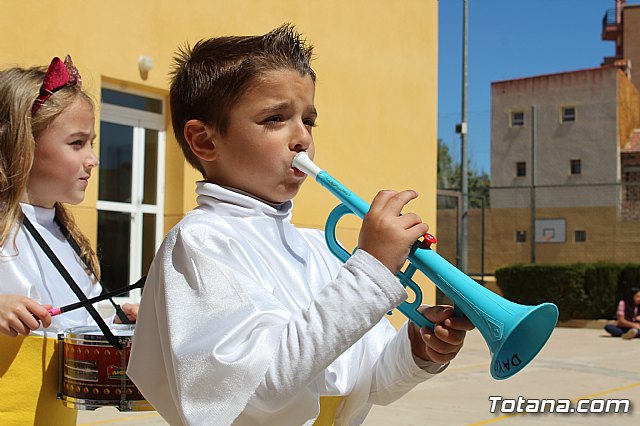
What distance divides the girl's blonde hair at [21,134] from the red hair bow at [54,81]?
0.04 ft

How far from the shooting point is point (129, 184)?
311 inches

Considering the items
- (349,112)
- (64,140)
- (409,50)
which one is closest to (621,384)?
(349,112)

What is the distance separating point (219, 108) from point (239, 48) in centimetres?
15

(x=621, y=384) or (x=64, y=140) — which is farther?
(x=621, y=384)

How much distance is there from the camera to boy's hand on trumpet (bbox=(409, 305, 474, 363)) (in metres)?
1.78

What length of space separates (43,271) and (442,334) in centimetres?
129

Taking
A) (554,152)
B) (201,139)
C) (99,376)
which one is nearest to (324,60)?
(99,376)

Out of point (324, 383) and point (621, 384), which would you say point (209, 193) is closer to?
point (324, 383)

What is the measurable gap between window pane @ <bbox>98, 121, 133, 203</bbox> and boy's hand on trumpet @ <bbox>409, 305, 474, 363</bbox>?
6179mm

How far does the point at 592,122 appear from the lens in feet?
122

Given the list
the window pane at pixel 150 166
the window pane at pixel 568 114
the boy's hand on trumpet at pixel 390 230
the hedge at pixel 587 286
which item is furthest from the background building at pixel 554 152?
the boy's hand on trumpet at pixel 390 230

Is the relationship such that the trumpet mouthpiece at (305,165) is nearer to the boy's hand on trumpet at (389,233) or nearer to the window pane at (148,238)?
the boy's hand on trumpet at (389,233)

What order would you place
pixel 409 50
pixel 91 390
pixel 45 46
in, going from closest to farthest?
pixel 91 390 < pixel 45 46 < pixel 409 50

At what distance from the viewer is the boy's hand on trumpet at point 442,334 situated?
178cm
